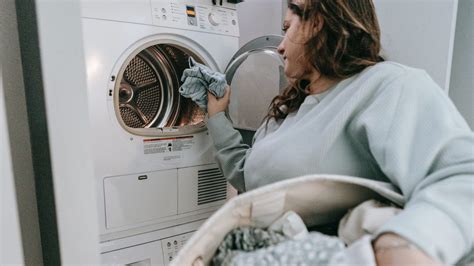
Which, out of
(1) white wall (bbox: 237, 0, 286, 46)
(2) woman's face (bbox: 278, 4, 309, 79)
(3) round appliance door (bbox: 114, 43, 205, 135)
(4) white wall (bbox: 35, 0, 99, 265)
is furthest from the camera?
(1) white wall (bbox: 237, 0, 286, 46)

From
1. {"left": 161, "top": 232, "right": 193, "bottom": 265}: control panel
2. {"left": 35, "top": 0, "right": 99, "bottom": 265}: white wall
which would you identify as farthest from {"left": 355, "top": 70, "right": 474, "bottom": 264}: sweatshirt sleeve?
{"left": 161, "top": 232, "right": 193, "bottom": 265}: control panel

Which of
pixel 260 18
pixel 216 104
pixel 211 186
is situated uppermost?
pixel 260 18

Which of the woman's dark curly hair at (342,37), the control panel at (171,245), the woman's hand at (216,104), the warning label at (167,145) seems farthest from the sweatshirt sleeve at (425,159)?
the control panel at (171,245)

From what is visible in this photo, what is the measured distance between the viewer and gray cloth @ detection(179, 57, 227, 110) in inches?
48.9

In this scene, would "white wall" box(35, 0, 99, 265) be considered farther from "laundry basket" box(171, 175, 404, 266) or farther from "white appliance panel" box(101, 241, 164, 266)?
"white appliance panel" box(101, 241, 164, 266)

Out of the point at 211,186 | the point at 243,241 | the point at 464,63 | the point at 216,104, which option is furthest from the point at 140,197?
the point at 464,63

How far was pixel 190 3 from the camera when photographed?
4.31 ft

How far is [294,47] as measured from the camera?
3.19 feet

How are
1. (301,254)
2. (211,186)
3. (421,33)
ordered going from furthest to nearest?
(211,186)
(421,33)
(301,254)

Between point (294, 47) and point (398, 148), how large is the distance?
44 cm

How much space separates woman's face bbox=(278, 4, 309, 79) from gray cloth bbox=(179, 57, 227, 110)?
307 millimetres

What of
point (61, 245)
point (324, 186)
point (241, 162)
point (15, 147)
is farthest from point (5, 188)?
point (241, 162)

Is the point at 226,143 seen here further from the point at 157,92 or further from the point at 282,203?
the point at 282,203

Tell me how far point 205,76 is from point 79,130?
0.68 metres
